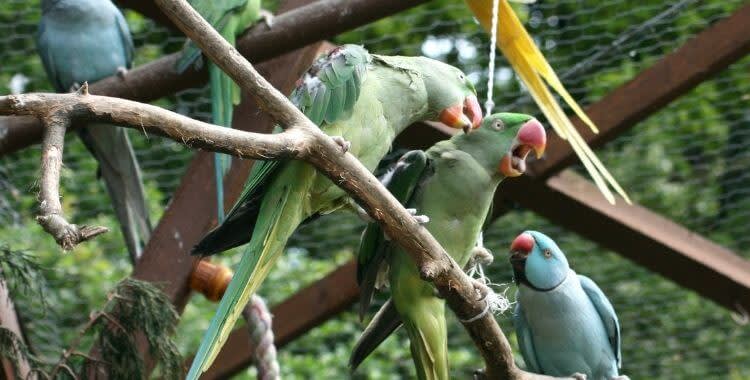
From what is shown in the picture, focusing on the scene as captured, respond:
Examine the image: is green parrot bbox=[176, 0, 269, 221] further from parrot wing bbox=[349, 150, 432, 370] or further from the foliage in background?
parrot wing bbox=[349, 150, 432, 370]

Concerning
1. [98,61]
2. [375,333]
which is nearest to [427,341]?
[375,333]

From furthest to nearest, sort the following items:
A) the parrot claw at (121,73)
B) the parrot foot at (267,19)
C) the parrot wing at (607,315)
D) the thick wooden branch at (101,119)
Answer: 1. the parrot claw at (121,73)
2. the parrot foot at (267,19)
3. the parrot wing at (607,315)
4. the thick wooden branch at (101,119)

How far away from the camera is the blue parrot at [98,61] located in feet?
7.32

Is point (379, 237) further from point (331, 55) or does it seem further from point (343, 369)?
point (343, 369)

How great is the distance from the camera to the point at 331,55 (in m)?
1.54

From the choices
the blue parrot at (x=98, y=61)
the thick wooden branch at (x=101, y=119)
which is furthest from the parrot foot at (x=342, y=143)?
the blue parrot at (x=98, y=61)

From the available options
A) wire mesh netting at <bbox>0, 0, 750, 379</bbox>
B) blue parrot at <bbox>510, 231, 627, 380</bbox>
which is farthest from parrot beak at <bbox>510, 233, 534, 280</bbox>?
wire mesh netting at <bbox>0, 0, 750, 379</bbox>

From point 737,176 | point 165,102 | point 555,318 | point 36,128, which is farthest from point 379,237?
point 165,102

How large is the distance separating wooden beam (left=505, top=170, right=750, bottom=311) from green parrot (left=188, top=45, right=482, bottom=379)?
0.82m

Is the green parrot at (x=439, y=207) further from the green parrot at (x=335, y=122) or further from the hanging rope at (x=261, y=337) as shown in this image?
the hanging rope at (x=261, y=337)

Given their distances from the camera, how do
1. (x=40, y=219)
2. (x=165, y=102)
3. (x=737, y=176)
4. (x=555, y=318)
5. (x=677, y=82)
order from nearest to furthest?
(x=40, y=219)
(x=555, y=318)
(x=677, y=82)
(x=737, y=176)
(x=165, y=102)

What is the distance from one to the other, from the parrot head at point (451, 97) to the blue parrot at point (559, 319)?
0.72 feet

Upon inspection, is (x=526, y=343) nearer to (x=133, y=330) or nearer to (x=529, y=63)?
(x=529, y=63)

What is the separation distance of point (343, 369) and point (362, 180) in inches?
97.2
